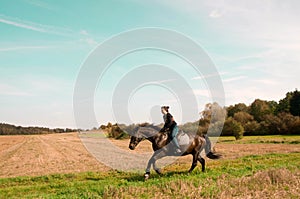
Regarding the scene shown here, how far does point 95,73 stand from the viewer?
1628cm

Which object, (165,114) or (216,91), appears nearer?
(165,114)

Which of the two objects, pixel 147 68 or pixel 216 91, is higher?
pixel 147 68

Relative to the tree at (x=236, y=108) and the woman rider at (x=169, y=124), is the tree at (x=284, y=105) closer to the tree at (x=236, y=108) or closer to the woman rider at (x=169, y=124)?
the tree at (x=236, y=108)

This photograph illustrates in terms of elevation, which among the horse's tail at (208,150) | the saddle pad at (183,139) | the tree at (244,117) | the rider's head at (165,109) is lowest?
the horse's tail at (208,150)

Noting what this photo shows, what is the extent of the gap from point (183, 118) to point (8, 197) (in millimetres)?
10690

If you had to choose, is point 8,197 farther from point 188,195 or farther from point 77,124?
point 188,195

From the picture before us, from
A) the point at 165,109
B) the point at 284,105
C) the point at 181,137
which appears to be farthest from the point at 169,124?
the point at 284,105

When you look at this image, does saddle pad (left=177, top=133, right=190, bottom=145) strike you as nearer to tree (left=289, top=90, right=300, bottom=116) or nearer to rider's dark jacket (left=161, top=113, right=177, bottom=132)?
rider's dark jacket (left=161, top=113, right=177, bottom=132)

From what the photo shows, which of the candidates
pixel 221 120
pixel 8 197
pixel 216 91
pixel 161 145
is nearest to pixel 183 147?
pixel 161 145

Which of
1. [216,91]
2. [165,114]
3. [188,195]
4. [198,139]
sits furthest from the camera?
[216,91]

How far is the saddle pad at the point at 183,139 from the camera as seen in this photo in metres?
13.8

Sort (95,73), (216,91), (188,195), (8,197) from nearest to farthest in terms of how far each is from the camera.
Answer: (188,195) → (8,197) → (95,73) → (216,91)

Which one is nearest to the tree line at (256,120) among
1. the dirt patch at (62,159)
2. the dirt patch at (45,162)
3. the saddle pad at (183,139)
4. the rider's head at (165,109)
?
the dirt patch at (62,159)

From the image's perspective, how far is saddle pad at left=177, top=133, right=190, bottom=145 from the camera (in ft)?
45.2
